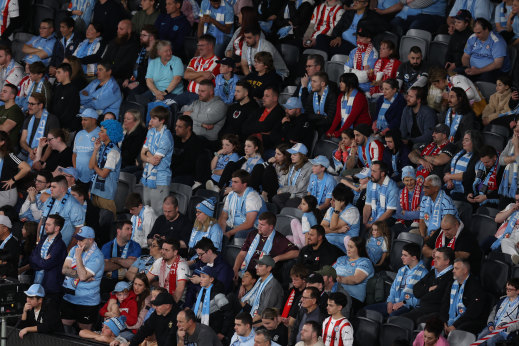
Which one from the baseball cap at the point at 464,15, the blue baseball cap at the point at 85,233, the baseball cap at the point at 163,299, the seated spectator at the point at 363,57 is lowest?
the blue baseball cap at the point at 85,233

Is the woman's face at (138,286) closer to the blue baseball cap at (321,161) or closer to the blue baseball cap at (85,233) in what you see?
the blue baseball cap at (85,233)

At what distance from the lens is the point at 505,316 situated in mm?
10273

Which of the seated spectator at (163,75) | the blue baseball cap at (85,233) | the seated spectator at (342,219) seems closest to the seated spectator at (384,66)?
the seated spectator at (342,219)

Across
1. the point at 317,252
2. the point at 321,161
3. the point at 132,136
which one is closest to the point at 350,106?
the point at 321,161

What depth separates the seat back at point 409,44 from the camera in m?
14.1

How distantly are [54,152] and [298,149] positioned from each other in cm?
312

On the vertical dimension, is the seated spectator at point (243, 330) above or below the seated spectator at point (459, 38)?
below

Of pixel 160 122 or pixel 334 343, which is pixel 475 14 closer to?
pixel 160 122

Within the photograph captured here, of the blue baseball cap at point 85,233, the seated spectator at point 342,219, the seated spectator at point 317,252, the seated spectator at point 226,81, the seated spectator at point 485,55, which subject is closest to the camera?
the seated spectator at point 317,252

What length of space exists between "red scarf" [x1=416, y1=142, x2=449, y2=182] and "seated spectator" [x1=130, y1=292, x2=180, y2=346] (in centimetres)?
297

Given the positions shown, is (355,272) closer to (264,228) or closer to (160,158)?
(264,228)

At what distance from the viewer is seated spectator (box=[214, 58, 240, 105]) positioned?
14.4 metres

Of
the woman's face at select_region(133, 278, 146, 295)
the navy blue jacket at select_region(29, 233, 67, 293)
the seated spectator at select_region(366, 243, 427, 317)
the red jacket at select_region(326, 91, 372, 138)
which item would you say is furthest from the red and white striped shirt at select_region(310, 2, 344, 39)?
the woman's face at select_region(133, 278, 146, 295)

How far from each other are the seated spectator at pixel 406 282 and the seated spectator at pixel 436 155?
1.39m
